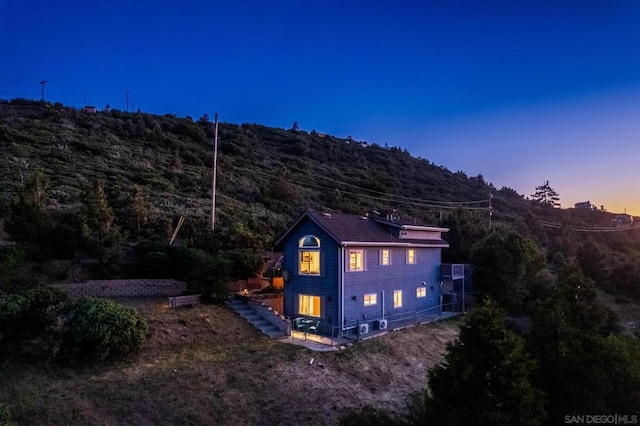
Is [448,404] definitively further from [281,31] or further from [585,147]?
[585,147]

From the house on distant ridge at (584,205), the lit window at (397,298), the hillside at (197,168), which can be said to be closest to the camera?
the lit window at (397,298)

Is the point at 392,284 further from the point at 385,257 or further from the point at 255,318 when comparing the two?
the point at 255,318

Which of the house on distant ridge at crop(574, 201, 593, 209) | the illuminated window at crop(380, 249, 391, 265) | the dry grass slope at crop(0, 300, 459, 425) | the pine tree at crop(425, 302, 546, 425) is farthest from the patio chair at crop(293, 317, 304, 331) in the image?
the house on distant ridge at crop(574, 201, 593, 209)

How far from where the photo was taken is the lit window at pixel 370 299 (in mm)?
20688

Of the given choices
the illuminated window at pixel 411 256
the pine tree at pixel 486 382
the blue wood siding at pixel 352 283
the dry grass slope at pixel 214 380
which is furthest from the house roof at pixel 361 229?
the pine tree at pixel 486 382

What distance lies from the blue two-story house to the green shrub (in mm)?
8673

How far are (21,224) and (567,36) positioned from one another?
2928 centimetres

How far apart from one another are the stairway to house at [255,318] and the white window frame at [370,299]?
15.6 feet

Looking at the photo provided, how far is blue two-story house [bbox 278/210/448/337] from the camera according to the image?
1950 cm

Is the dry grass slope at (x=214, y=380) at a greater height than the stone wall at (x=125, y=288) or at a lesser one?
lesser

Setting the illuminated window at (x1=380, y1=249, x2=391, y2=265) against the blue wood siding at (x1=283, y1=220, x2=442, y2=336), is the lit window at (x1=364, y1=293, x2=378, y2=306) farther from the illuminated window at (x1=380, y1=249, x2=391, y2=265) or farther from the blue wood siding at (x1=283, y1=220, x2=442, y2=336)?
the illuminated window at (x1=380, y1=249, x2=391, y2=265)

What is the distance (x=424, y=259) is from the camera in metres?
25.0

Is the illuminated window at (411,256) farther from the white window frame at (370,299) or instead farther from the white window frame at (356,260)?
the white window frame at (356,260)

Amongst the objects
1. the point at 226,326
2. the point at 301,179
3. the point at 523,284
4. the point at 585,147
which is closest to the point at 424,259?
the point at 523,284
